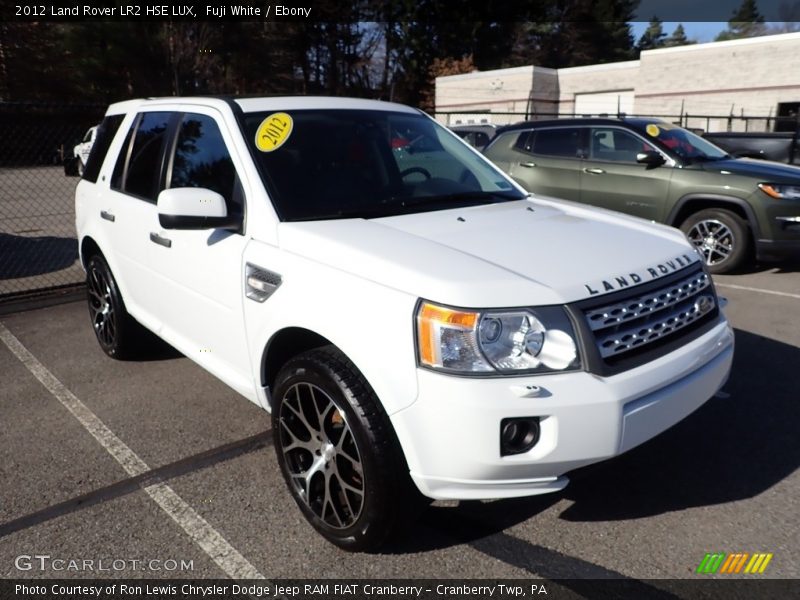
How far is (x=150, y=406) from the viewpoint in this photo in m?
4.07

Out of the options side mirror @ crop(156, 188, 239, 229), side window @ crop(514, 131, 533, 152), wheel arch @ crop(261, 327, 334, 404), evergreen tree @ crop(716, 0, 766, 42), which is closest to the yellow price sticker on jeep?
side mirror @ crop(156, 188, 239, 229)

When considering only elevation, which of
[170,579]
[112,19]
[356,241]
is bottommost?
[170,579]

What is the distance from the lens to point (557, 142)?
27.8 feet

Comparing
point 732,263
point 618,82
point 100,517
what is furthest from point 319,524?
point 618,82

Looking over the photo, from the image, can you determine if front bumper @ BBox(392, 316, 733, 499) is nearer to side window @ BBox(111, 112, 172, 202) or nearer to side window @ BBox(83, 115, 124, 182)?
side window @ BBox(111, 112, 172, 202)

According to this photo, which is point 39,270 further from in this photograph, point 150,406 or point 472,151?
point 472,151

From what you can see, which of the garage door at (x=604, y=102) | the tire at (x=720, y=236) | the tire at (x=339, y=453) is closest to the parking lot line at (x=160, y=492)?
the tire at (x=339, y=453)

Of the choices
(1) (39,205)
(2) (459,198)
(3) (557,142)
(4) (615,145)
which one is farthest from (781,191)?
(1) (39,205)

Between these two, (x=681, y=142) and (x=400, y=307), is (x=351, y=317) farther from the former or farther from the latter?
(x=681, y=142)

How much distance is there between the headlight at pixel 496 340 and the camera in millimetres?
2215

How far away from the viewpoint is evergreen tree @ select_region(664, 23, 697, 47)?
8076cm

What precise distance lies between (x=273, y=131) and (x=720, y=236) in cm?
586

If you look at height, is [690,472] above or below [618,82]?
below

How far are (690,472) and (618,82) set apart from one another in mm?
40405
